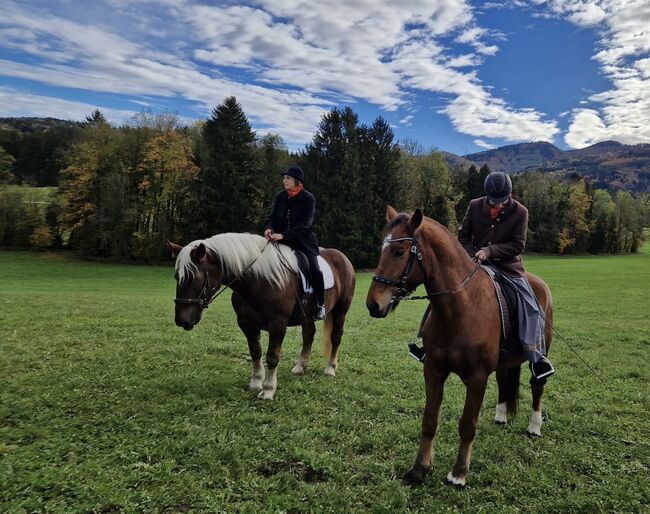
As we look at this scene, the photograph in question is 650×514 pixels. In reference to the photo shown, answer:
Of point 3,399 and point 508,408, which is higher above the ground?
point 508,408

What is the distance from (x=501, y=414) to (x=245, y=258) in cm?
422

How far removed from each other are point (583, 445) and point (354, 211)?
37.8 metres

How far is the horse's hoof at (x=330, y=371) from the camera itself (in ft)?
25.3

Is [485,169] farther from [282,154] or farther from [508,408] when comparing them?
[508,408]

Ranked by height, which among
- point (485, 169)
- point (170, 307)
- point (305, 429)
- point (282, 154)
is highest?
point (485, 169)

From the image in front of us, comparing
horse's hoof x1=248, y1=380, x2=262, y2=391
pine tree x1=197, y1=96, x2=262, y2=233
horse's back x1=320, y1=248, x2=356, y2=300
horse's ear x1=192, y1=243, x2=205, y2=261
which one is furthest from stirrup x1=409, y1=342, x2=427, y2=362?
pine tree x1=197, y1=96, x2=262, y2=233

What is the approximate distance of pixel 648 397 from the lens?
6.98 meters

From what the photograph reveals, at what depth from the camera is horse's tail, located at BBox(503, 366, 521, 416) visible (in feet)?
18.8

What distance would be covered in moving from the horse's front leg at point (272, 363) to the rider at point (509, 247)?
7.65 ft

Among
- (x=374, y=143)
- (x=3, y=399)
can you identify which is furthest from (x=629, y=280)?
(x=3, y=399)

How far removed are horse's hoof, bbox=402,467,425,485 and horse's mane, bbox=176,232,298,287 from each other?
3225 mm

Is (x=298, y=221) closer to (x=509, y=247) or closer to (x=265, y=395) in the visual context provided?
(x=265, y=395)

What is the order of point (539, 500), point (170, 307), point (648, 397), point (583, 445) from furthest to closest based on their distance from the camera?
point (170, 307)
point (648, 397)
point (583, 445)
point (539, 500)

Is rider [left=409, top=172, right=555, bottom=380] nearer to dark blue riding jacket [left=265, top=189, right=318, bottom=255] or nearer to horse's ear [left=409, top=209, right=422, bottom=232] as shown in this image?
horse's ear [left=409, top=209, right=422, bottom=232]
